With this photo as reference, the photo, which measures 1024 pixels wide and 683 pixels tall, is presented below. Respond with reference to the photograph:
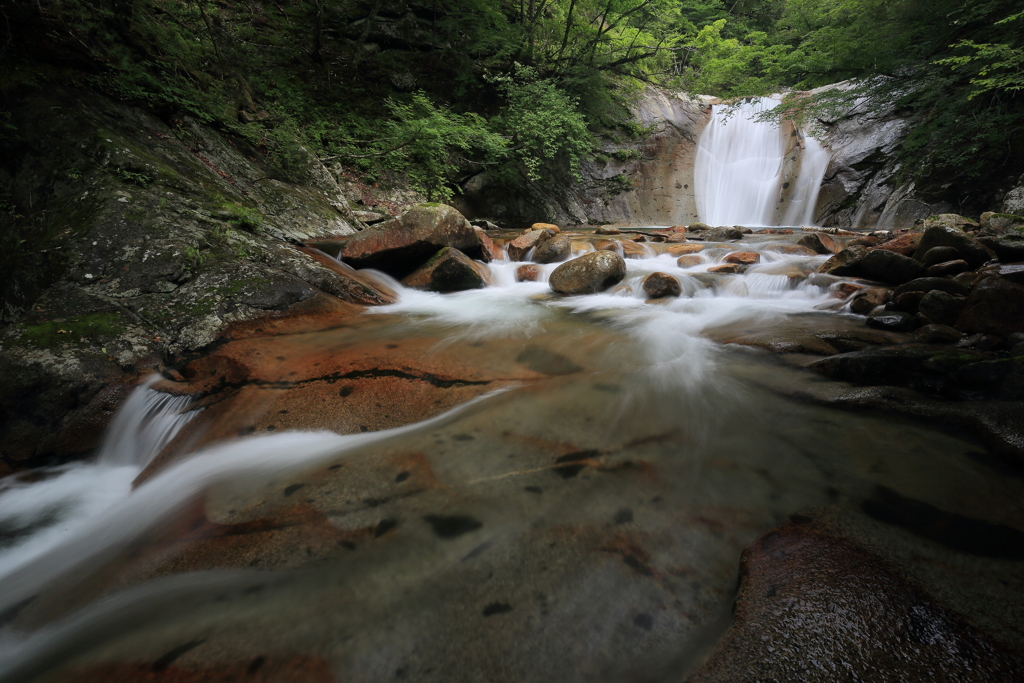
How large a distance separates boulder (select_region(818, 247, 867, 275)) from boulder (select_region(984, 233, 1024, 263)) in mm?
1273

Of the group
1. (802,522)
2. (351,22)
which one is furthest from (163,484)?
(351,22)

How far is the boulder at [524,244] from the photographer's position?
8.15 m

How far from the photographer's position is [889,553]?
1.32 metres

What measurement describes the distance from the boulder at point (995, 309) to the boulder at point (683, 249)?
5.27 metres

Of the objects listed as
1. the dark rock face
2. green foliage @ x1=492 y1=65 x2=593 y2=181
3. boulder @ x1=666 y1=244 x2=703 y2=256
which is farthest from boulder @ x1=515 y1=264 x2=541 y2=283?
green foliage @ x1=492 y1=65 x2=593 y2=181

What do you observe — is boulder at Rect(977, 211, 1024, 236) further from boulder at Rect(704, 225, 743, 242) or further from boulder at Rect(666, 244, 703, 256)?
boulder at Rect(704, 225, 743, 242)

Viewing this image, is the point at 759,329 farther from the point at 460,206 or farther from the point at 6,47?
the point at 460,206

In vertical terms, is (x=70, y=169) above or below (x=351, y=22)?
below

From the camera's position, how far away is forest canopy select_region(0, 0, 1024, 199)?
7637mm

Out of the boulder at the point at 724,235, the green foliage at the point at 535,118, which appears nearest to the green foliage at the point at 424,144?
the green foliage at the point at 535,118

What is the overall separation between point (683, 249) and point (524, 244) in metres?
3.54

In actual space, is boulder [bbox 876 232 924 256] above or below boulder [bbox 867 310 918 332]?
above

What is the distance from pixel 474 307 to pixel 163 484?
365 cm

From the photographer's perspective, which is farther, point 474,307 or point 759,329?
point 474,307
